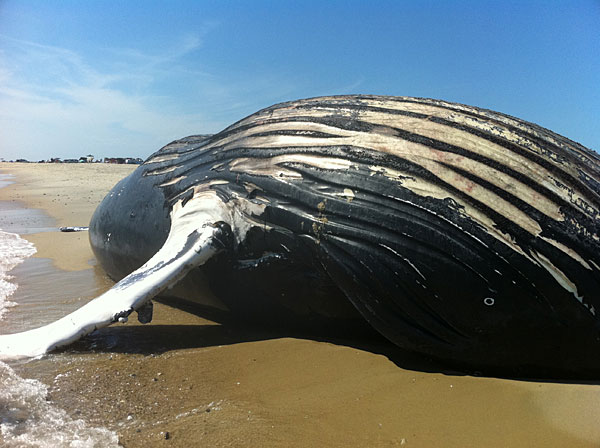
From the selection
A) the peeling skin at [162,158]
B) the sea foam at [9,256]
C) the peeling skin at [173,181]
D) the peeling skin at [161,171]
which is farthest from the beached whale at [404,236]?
the sea foam at [9,256]

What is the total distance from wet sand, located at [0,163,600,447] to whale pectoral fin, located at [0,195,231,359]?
5.8 inches

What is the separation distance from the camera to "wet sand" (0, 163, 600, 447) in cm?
227

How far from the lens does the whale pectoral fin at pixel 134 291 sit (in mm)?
3105

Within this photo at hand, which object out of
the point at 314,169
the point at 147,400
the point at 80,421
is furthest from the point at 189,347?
the point at 314,169

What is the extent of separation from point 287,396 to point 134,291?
1.22 m

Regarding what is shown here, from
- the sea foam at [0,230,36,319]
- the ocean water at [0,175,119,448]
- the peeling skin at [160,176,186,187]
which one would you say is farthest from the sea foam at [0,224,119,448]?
the peeling skin at [160,176,186,187]

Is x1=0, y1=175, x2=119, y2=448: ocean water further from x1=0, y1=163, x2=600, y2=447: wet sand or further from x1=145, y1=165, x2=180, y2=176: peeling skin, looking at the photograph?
x1=145, y1=165, x2=180, y2=176: peeling skin

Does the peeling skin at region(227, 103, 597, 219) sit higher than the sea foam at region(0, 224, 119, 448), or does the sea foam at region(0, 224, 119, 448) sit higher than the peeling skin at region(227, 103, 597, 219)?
the peeling skin at region(227, 103, 597, 219)

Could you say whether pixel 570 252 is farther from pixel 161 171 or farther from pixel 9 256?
pixel 9 256

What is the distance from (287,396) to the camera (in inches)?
105

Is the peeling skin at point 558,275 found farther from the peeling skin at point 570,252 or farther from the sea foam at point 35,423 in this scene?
the sea foam at point 35,423

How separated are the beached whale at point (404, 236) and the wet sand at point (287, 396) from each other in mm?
216

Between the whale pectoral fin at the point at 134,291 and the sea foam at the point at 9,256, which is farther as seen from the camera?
the sea foam at the point at 9,256

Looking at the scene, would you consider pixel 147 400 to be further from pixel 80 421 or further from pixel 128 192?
pixel 128 192
